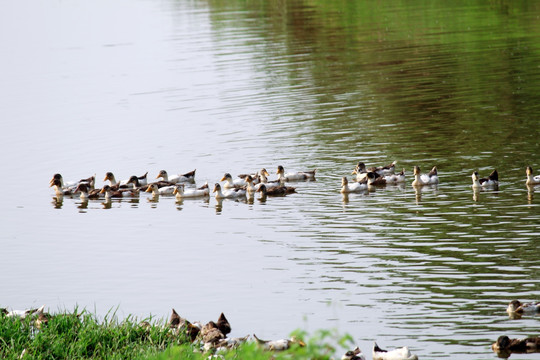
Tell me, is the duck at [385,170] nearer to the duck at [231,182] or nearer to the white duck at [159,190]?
the duck at [231,182]

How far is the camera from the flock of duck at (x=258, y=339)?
1248cm

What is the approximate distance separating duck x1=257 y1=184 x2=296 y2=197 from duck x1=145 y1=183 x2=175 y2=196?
278 centimetres

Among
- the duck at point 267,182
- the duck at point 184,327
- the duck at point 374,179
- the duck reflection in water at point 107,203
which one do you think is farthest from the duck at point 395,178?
the duck at point 184,327

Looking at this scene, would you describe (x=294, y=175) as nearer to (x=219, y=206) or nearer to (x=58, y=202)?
(x=219, y=206)

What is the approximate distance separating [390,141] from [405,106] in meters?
5.23

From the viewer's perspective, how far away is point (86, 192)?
992 inches

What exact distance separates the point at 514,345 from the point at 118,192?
14.7m

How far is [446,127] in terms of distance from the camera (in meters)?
27.8

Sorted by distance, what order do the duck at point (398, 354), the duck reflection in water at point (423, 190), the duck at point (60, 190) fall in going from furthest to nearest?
the duck at point (60, 190) → the duck reflection in water at point (423, 190) → the duck at point (398, 354)

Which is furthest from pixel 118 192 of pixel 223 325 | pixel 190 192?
pixel 223 325

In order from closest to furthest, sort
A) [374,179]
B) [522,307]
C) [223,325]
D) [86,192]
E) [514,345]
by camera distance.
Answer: [514,345]
[522,307]
[223,325]
[374,179]
[86,192]

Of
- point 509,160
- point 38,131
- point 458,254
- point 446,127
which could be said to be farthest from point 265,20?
point 458,254

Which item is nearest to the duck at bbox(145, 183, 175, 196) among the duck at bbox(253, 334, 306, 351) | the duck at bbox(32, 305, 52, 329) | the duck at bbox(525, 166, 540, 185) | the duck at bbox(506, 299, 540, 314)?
the duck at bbox(525, 166, 540, 185)

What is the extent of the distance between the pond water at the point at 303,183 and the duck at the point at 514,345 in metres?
0.24
